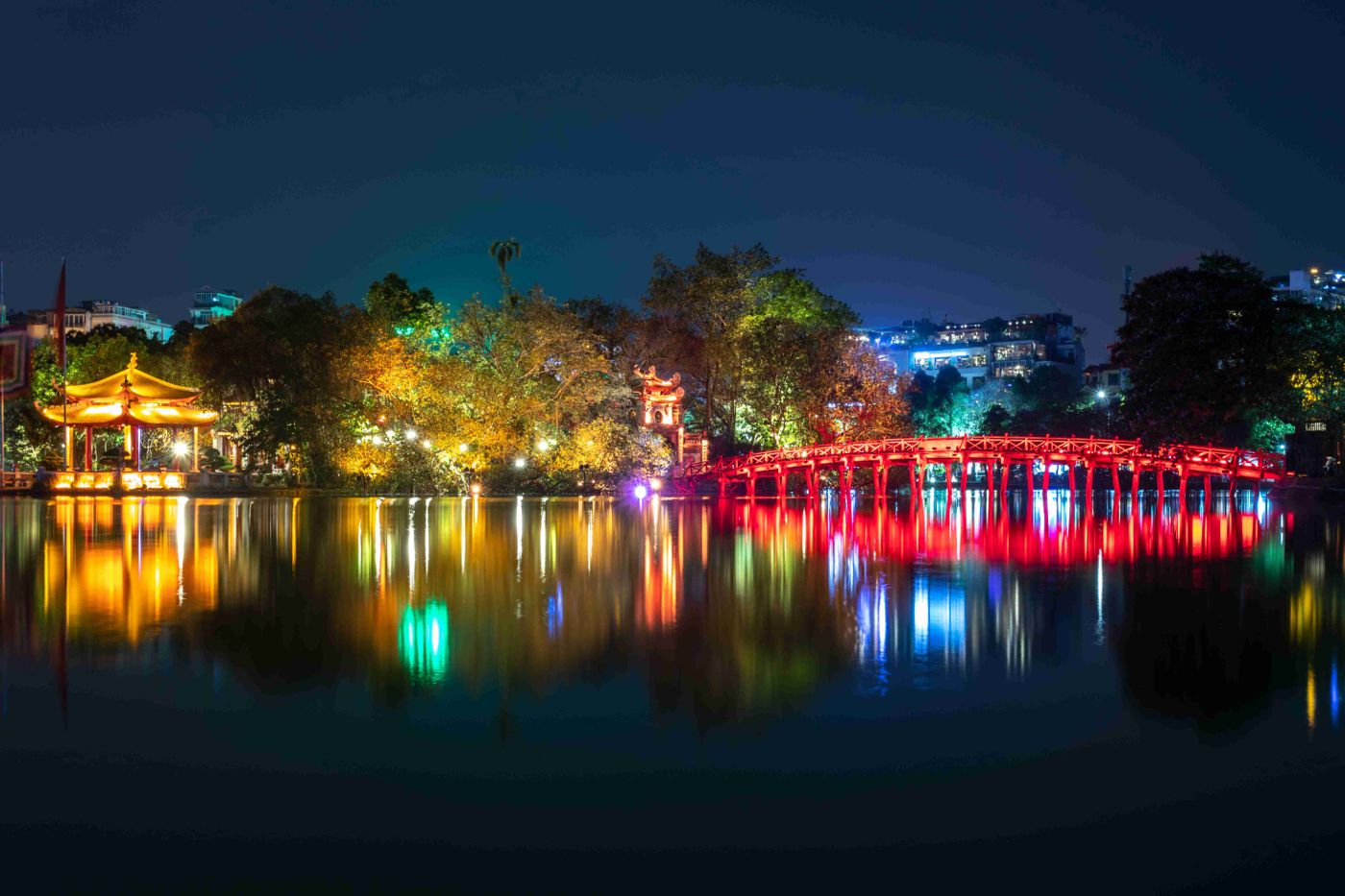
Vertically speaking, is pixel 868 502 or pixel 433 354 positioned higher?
pixel 433 354

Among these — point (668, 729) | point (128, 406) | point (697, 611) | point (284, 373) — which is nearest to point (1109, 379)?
point (284, 373)

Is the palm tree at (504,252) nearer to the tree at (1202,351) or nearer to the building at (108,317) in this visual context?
the tree at (1202,351)

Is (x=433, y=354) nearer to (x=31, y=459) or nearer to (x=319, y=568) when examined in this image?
(x=31, y=459)

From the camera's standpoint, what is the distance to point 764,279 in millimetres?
53375

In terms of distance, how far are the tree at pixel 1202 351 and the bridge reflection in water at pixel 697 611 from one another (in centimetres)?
1707

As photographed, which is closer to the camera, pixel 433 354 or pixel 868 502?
pixel 868 502

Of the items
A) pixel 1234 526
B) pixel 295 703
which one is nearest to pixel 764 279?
pixel 1234 526

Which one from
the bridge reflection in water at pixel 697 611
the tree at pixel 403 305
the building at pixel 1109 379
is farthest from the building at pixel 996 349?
the bridge reflection in water at pixel 697 611

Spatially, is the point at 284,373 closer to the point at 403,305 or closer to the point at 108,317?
the point at 403,305

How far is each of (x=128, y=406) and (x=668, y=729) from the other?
157ft

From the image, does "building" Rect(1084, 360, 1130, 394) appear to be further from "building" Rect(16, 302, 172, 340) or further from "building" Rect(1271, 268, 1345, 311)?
"building" Rect(16, 302, 172, 340)

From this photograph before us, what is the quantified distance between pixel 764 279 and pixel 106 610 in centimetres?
4227

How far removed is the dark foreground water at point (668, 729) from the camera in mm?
6066

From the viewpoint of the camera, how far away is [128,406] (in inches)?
1972
